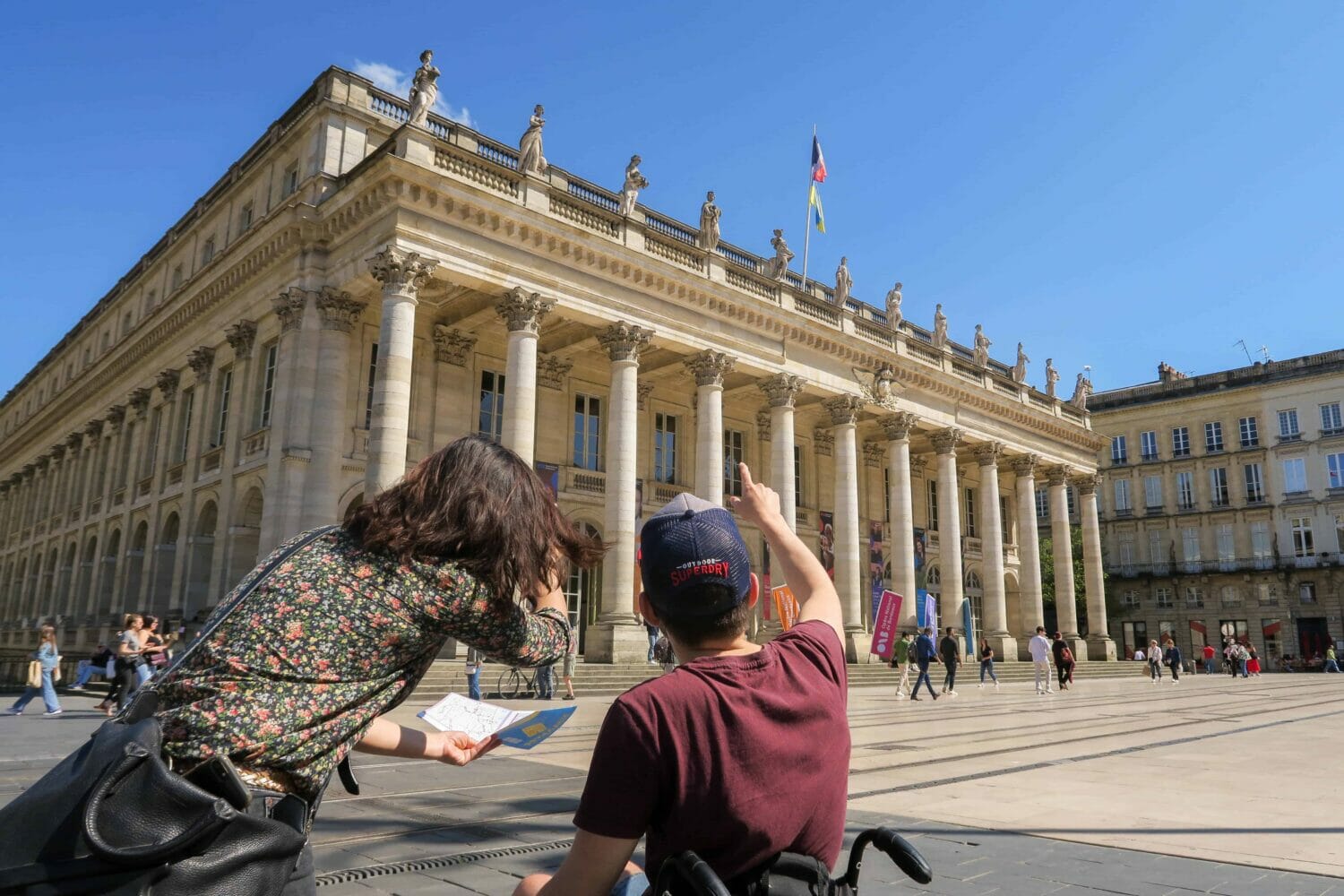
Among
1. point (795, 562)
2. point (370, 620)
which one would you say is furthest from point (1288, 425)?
point (370, 620)

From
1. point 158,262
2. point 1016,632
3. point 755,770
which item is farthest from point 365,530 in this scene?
point 1016,632

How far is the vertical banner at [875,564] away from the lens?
3150cm

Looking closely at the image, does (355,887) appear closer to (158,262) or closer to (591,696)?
(591,696)

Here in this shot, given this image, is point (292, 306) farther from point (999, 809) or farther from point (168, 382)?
point (999, 809)

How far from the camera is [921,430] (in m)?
32.5

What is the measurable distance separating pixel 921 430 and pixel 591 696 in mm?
18309

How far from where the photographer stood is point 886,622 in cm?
2389

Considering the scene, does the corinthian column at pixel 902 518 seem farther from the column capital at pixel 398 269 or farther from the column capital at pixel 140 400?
the column capital at pixel 140 400

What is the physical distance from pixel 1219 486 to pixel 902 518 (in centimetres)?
3042

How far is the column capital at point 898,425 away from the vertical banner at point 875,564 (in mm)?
4131

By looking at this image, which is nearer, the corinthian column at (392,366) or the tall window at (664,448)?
the corinthian column at (392,366)

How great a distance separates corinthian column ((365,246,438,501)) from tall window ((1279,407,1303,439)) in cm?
4740

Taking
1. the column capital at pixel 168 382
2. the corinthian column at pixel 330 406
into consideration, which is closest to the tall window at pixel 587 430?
the corinthian column at pixel 330 406

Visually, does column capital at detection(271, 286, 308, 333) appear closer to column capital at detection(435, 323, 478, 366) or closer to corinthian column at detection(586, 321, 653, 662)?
column capital at detection(435, 323, 478, 366)
